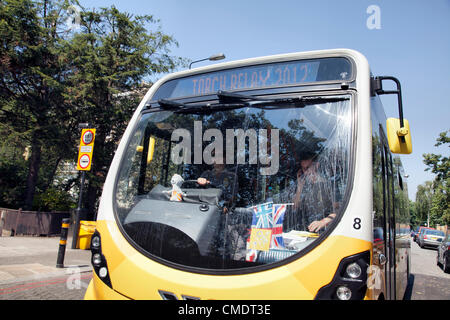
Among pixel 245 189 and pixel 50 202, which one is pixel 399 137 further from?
pixel 50 202

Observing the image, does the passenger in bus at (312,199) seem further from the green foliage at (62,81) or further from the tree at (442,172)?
the tree at (442,172)

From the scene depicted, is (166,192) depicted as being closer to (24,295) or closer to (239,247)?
(239,247)

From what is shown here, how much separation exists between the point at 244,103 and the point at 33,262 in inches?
315

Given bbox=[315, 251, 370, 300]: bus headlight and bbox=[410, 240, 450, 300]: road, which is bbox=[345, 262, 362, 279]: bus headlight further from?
bbox=[410, 240, 450, 300]: road

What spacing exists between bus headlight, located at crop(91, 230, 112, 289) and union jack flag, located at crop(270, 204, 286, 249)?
137 cm

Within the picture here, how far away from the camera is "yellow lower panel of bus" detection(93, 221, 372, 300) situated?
2.20m

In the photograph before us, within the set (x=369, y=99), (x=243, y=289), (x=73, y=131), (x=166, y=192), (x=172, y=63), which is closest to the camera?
(x=243, y=289)

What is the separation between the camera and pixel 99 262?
2873 millimetres

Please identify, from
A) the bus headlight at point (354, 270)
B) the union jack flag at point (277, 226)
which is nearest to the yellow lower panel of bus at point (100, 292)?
the union jack flag at point (277, 226)

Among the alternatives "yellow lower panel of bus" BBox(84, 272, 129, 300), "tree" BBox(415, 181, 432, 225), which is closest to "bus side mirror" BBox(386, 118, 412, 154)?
"yellow lower panel of bus" BBox(84, 272, 129, 300)

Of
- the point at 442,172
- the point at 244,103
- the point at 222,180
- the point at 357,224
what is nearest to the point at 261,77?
the point at 244,103

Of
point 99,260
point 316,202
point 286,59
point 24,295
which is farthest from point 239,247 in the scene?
point 24,295

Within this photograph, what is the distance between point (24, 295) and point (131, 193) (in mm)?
3621
